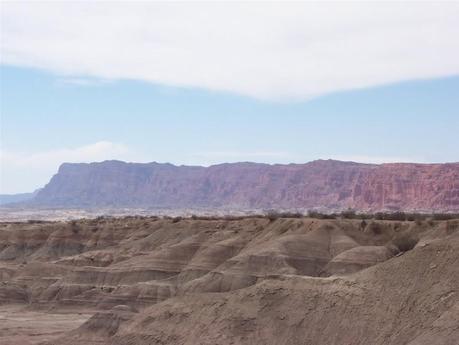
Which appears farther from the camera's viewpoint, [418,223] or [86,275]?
[86,275]

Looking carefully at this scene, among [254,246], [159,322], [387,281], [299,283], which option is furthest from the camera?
[254,246]

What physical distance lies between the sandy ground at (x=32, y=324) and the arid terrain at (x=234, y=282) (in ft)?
0.37

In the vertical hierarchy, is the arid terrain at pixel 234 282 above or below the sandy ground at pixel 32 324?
above

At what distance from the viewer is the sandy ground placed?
46.3 meters

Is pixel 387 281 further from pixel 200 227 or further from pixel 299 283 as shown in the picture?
pixel 200 227

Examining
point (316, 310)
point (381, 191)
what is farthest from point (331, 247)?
point (381, 191)

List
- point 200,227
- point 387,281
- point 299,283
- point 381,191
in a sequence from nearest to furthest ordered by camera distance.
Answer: point 387,281
point 299,283
point 200,227
point 381,191

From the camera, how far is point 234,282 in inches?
1886

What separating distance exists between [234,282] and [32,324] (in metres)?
14.2

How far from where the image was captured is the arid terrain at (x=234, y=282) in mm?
27375

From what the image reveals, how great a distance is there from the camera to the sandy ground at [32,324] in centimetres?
4631

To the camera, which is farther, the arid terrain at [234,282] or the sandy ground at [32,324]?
the sandy ground at [32,324]

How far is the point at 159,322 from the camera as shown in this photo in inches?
1309

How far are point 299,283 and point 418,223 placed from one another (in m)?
23.9
